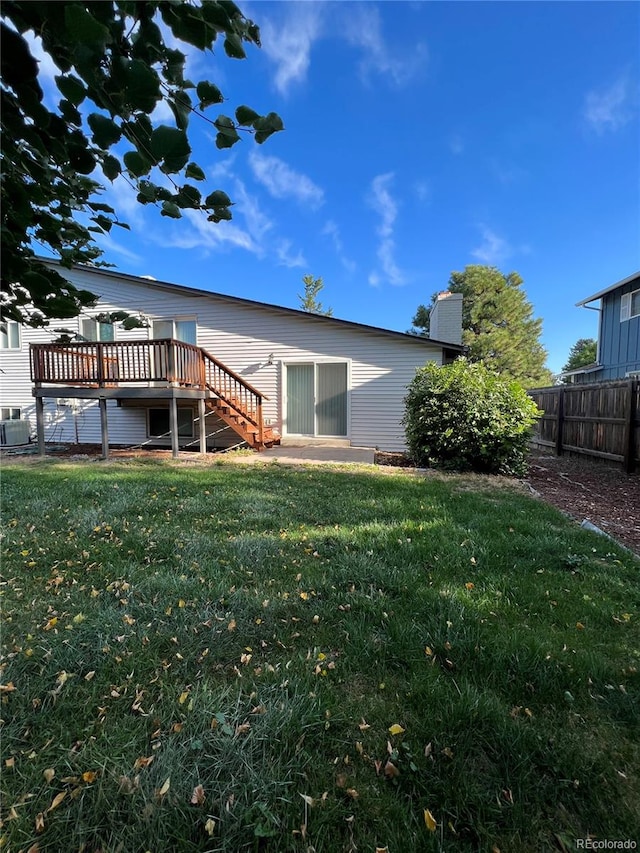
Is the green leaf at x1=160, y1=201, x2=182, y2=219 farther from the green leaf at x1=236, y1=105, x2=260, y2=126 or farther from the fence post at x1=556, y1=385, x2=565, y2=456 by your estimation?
the fence post at x1=556, y1=385, x2=565, y2=456

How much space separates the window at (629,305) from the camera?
12127 millimetres

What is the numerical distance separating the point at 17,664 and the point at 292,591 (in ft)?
4.76

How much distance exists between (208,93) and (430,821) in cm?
225

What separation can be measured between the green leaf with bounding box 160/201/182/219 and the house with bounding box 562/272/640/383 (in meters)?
14.8

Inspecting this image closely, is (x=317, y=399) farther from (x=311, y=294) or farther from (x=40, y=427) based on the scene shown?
(x=311, y=294)

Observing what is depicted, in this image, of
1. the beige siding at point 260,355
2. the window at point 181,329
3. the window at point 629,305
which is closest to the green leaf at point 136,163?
the beige siding at point 260,355

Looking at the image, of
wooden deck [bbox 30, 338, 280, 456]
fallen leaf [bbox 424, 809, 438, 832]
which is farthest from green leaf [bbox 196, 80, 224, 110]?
wooden deck [bbox 30, 338, 280, 456]

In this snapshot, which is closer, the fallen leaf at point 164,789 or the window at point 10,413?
the fallen leaf at point 164,789

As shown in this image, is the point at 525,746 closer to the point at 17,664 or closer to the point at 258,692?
the point at 258,692

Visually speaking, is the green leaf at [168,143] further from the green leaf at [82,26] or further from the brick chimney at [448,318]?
the brick chimney at [448,318]

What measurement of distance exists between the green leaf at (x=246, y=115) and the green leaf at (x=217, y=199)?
207 millimetres

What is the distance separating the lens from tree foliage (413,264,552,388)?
26.7m

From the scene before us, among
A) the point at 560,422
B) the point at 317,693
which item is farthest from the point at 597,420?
the point at 317,693

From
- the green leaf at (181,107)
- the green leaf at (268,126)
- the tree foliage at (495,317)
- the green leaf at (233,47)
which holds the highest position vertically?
the tree foliage at (495,317)
